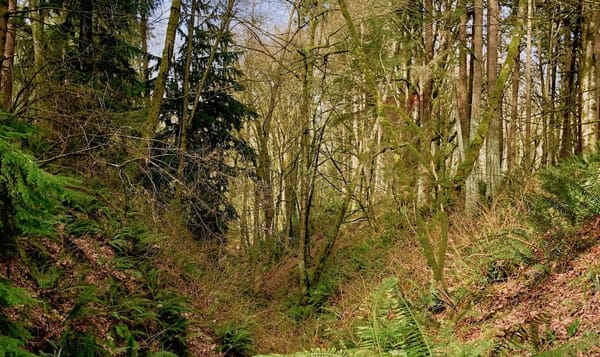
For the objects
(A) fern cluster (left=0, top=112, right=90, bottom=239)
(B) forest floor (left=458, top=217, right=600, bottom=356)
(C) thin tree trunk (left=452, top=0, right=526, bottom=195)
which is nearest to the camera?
(A) fern cluster (left=0, top=112, right=90, bottom=239)

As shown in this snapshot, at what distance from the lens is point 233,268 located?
10.7 meters

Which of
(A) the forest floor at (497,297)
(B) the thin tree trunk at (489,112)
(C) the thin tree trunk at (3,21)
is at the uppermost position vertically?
(C) the thin tree trunk at (3,21)

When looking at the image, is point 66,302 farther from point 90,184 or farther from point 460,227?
point 460,227

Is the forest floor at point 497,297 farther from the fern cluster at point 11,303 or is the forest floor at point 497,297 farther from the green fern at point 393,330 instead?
the green fern at point 393,330

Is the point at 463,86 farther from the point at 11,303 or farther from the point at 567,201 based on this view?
the point at 11,303

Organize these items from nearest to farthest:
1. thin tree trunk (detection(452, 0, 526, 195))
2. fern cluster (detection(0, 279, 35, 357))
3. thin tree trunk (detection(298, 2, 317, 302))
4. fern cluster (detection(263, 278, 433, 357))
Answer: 1. fern cluster (detection(0, 279, 35, 357))
2. fern cluster (detection(263, 278, 433, 357))
3. thin tree trunk (detection(452, 0, 526, 195))
4. thin tree trunk (detection(298, 2, 317, 302))

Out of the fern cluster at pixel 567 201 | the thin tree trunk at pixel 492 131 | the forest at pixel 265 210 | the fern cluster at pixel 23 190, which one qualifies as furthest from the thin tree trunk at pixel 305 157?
the fern cluster at pixel 23 190

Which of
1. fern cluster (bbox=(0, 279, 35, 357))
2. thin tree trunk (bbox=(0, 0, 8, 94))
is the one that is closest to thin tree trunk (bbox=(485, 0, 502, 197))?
thin tree trunk (bbox=(0, 0, 8, 94))

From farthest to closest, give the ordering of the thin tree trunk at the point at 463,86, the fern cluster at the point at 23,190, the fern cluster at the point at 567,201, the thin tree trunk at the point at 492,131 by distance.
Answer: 1. the thin tree trunk at the point at 463,86
2. the thin tree trunk at the point at 492,131
3. the fern cluster at the point at 567,201
4. the fern cluster at the point at 23,190

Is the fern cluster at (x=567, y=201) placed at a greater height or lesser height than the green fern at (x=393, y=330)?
greater

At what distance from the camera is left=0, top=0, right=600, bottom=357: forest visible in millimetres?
3637

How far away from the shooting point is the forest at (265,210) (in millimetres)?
3637

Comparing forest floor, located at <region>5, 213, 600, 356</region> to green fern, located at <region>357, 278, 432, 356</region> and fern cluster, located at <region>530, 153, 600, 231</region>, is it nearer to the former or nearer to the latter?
fern cluster, located at <region>530, 153, 600, 231</region>

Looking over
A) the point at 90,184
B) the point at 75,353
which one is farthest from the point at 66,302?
the point at 90,184
